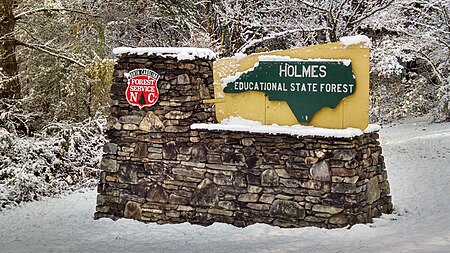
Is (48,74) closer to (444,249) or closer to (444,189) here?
(444,189)

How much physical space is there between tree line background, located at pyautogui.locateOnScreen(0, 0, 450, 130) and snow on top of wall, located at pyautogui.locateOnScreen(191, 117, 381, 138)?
4994 mm

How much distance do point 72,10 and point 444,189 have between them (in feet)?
27.0

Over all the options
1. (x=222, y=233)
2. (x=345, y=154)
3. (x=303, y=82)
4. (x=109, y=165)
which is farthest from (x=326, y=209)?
A: (x=109, y=165)

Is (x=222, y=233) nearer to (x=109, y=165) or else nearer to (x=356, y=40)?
(x=109, y=165)

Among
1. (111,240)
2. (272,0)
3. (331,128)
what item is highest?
(272,0)

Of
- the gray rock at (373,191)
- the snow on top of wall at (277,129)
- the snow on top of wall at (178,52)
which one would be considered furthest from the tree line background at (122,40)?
the gray rock at (373,191)

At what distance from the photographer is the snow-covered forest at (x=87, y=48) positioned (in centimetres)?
1123

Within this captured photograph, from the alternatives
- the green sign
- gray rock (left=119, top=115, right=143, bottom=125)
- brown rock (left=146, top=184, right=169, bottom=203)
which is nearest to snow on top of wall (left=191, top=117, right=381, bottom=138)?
the green sign

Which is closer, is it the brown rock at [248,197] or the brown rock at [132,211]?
the brown rock at [248,197]

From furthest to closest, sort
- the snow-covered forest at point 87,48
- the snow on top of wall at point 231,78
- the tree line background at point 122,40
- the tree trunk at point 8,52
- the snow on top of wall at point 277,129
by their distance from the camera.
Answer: the tree line background at point 122,40 → the tree trunk at point 8,52 → the snow-covered forest at point 87,48 → the snow on top of wall at point 231,78 → the snow on top of wall at point 277,129

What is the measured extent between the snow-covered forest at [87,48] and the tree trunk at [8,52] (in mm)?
21

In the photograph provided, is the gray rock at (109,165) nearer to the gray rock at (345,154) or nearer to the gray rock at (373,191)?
the gray rock at (345,154)

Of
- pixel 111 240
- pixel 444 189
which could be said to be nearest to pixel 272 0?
pixel 444 189

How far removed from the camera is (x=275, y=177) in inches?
283
